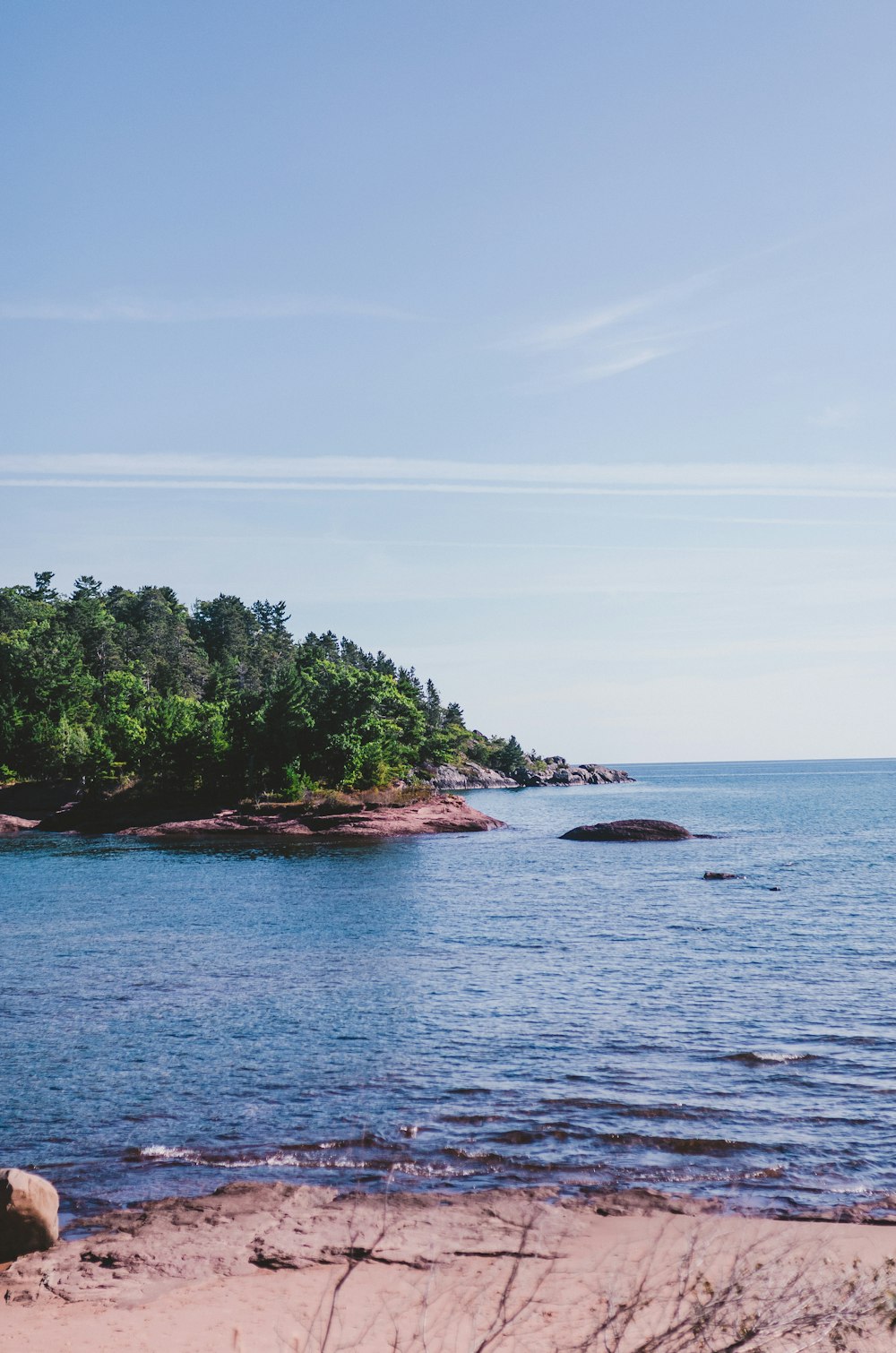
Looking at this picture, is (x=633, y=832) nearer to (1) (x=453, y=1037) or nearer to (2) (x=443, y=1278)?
(1) (x=453, y=1037)

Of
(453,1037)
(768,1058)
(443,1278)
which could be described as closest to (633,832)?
(453,1037)

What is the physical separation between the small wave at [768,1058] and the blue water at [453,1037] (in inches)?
2.8

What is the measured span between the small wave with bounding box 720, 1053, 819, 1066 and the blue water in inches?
2.8

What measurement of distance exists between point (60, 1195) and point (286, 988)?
1358 cm

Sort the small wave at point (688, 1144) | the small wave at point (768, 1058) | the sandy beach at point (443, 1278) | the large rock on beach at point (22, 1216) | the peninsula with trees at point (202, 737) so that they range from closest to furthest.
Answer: the sandy beach at point (443, 1278) → the large rock on beach at point (22, 1216) → the small wave at point (688, 1144) → the small wave at point (768, 1058) → the peninsula with trees at point (202, 737)

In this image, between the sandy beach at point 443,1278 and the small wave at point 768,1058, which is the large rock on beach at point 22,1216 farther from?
the small wave at point 768,1058

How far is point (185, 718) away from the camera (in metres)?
102

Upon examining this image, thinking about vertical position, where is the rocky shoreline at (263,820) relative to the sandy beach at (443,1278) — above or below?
below

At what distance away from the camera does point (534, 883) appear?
53.0 metres

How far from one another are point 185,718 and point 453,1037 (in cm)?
8427

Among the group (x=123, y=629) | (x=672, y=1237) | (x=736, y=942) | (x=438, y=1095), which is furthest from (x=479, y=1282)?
(x=123, y=629)

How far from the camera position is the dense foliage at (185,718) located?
91.1 metres

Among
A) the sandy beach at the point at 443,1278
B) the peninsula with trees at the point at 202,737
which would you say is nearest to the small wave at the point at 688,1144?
the sandy beach at the point at 443,1278

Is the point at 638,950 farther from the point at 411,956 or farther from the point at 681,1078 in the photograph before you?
the point at 681,1078
